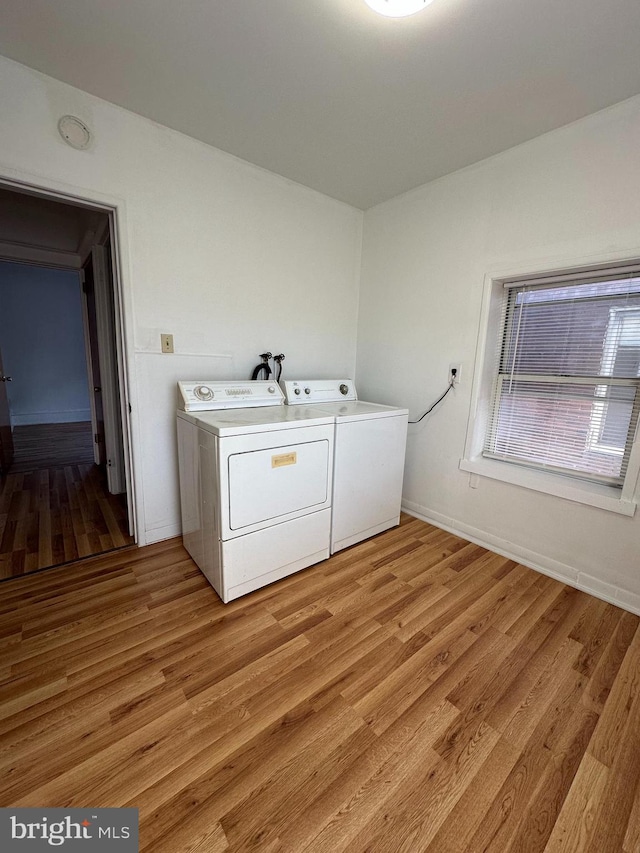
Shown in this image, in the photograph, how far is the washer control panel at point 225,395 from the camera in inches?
83.7


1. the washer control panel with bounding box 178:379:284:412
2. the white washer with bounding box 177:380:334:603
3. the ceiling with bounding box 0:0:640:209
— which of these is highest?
the ceiling with bounding box 0:0:640:209

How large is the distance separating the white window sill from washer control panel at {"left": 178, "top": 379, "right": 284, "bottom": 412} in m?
1.48

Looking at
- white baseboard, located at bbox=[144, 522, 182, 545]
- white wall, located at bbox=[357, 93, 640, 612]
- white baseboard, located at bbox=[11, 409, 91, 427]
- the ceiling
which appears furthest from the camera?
white baseboard, located at bbox=[11, 409, 91, 427]

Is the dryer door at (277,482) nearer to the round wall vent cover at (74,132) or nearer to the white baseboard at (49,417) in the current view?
the round wall vent cover at (74,132)

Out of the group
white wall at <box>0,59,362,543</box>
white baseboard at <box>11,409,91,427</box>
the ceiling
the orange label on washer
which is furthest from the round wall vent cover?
white baseboard at <box>11,409,91,427</box>

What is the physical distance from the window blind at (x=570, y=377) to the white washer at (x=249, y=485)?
4.32ft

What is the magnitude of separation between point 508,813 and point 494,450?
1898mm

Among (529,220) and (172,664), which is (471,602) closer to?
(172,664)

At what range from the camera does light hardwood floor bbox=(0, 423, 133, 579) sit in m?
2.21

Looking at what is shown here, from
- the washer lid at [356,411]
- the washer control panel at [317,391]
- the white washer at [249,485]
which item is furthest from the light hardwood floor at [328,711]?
the washer control panel at [317,391]

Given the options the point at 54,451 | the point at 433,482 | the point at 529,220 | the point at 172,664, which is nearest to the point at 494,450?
the point at 433,482

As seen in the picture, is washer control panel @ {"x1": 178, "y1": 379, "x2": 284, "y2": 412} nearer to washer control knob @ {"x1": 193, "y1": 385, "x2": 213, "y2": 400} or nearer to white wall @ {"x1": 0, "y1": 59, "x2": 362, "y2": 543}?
washer control knob @ {"x1": 193, "y1": 385, "x2": 213, "y2": 400}

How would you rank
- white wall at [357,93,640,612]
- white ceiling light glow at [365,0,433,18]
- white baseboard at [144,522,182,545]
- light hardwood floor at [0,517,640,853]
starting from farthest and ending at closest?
white baseboard at [144,522,182,545]
white wall at [357,93,640,612]
white ceiling light glow at [365,0,433,18]
light hardwood floor at [0,517,640,853]

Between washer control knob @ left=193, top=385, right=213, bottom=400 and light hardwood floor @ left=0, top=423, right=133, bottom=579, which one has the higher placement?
washer control knob @ left=193, top=385, right=213, bottom=400
